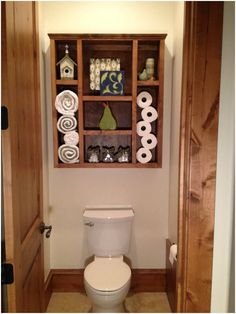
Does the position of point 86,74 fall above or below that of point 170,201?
above

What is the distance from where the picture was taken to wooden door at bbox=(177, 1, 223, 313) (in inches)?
40.1

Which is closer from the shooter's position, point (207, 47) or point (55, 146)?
Result: point (207, 47)

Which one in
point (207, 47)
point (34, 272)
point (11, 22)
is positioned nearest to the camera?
point (207, 47)

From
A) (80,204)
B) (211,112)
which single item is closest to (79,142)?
(80,204)

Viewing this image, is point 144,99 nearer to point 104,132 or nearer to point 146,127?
point 146,127

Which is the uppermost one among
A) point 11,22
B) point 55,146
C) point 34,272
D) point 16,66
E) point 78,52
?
point 78,52

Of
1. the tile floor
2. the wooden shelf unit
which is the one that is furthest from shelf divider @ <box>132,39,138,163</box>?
the tile floor

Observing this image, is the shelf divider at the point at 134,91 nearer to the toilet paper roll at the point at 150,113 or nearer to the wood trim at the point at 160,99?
the toilet paper roll at the point at 150,113

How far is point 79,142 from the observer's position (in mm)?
2377

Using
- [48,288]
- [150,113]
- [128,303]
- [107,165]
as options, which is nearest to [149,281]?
[128,303]

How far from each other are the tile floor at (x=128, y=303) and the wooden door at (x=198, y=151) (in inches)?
54.6

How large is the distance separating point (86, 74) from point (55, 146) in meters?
0.69

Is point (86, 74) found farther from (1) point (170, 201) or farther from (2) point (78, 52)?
(1) point (170, 201)

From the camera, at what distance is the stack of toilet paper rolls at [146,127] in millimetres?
2381
